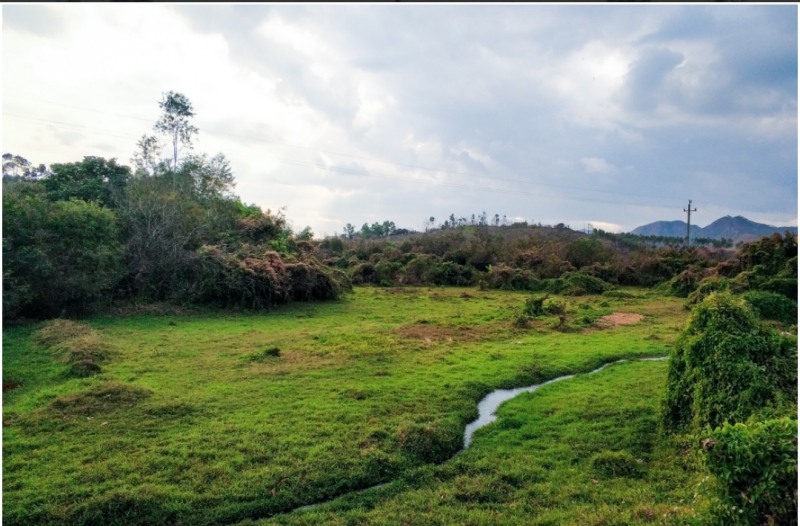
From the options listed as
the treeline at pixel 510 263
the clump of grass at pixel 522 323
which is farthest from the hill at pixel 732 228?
the clump of grass at pixel 522 323

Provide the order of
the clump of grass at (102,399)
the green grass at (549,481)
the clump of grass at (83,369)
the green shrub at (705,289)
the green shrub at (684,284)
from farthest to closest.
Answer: the green shrub at (684,284), the green shrub at (705,289), the clump of grass at (83,369), the clump of grass at (102,399), the green grass at (549,481)

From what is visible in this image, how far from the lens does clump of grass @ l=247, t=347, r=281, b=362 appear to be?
36.4 ft

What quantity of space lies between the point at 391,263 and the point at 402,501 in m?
27.1

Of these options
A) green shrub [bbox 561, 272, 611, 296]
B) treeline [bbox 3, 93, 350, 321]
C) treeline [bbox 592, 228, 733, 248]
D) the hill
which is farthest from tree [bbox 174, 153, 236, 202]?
the hill

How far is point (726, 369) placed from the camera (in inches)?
238

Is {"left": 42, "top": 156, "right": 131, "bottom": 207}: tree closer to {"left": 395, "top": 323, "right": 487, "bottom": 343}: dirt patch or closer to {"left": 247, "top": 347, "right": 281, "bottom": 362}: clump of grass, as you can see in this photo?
{"left": 247, "top": 347, "right": 281, "bottom": 362}: clump of grass

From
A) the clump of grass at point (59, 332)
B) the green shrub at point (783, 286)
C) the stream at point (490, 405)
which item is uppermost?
the green shrub at point (783, 286)

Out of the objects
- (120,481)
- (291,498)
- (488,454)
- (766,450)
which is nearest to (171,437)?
(120,481)

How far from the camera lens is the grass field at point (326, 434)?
517cm

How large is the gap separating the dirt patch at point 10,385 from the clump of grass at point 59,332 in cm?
283

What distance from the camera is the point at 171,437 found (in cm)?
677

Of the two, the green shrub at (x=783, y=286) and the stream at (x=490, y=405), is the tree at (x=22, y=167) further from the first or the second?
the green shrub at (x=783, y=286)

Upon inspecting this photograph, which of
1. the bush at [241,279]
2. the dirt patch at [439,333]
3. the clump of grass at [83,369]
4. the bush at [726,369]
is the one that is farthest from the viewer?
the bush at [241,279]

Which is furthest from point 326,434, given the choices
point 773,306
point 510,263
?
point 510,263
